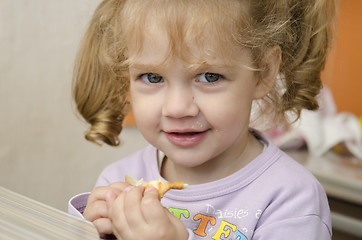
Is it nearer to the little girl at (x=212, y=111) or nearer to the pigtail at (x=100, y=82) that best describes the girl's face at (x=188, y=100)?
the little girl at (x=212, y=111)

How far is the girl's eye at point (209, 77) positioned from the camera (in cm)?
69

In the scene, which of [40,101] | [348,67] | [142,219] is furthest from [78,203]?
[348,67]

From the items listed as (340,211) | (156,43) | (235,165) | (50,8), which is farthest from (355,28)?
(156,43)

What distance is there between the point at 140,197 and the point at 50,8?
1.04 meters

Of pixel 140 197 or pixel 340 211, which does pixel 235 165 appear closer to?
pixel 140 197

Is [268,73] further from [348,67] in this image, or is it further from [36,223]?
[348,67]

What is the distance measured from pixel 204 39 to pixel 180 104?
97 millimetres

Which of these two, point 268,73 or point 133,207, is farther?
point 268,73

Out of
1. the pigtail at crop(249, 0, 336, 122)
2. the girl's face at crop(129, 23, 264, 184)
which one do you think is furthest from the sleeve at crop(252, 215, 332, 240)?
the pigtail at crop(249, 0, 336, 122)

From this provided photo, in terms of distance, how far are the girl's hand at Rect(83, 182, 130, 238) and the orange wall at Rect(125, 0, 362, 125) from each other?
1639 mm

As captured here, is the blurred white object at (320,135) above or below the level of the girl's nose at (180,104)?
below

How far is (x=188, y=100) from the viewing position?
67 centimetres

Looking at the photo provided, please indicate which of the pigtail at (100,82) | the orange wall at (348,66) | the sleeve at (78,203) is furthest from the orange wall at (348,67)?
the sleeve at (78,203)

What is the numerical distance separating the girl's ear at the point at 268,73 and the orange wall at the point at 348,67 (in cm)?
138
